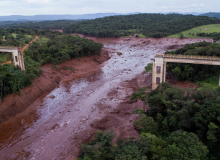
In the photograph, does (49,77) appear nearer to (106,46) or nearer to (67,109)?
(67,109)

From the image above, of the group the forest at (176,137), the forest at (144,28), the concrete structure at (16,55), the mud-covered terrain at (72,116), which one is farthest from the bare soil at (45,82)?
the forest at (144,28)

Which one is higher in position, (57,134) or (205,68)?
(205,68)

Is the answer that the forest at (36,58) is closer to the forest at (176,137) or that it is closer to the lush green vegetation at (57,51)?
the lush green vegetation at (57,51)

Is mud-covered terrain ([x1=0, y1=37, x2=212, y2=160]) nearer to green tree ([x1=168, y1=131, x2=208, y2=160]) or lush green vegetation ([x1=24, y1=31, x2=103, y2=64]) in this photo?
lush green vegetation ([x1=24, y1=31, x2=103, y2=64])

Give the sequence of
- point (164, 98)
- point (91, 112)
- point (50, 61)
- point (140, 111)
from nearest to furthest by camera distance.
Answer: point (164, 98) < point (140, 111) < point (91, 112) < point (50, 61)

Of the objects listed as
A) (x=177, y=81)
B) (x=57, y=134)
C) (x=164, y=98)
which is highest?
(x=164, y=98)

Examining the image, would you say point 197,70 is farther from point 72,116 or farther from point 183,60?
point 72,116

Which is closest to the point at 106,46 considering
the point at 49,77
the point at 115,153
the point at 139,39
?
the point at 139,39

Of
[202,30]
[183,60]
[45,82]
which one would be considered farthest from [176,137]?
[202,30]
